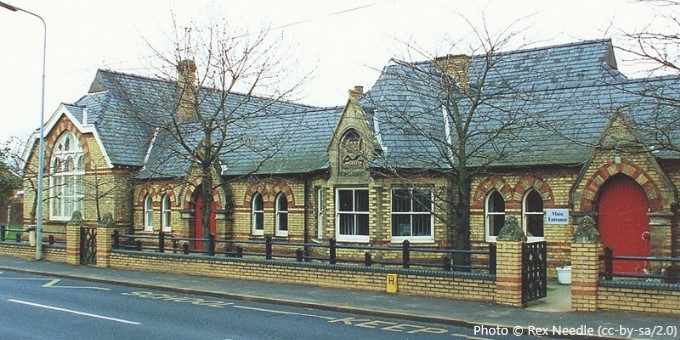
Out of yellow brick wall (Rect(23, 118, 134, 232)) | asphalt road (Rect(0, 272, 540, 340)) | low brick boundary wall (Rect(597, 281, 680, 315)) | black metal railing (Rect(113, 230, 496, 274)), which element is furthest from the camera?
yellow brick wall (Rect(23, 118, 134, 232))

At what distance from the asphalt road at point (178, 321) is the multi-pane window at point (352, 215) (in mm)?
6750

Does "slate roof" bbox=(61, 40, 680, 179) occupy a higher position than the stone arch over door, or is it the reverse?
"slate roof" bbox=(61, 40, 680, 179)

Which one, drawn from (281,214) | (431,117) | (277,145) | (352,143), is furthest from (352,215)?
(277,145)

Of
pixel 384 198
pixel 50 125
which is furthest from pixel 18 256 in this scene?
pixel 384 198

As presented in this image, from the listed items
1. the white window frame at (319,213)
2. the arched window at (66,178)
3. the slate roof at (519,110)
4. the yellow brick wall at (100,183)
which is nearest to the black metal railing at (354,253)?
the white window frame at (319,213)

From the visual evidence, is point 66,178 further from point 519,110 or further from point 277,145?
point 519,110

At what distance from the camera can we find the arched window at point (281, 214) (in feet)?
82.3

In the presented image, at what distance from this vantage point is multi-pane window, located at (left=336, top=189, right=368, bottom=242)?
73.0 ft

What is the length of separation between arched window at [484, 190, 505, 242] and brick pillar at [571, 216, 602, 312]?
701 centimetres

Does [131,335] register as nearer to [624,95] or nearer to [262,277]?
[262,277]

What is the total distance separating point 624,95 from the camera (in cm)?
1989

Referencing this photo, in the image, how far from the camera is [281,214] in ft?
82.9

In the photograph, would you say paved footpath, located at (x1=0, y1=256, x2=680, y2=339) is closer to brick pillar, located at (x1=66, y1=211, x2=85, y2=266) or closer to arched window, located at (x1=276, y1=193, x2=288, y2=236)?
brick pillar, located at (x1=66, y1=211, x2=85, y2=266)

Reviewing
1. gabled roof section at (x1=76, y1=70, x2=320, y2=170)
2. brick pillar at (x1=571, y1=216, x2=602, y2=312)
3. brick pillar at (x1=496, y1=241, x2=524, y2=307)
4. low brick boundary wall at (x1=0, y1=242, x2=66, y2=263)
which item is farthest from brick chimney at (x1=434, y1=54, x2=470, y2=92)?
low brick boundary wall at (x1=0, y1=242, x2=66, y2=263)
